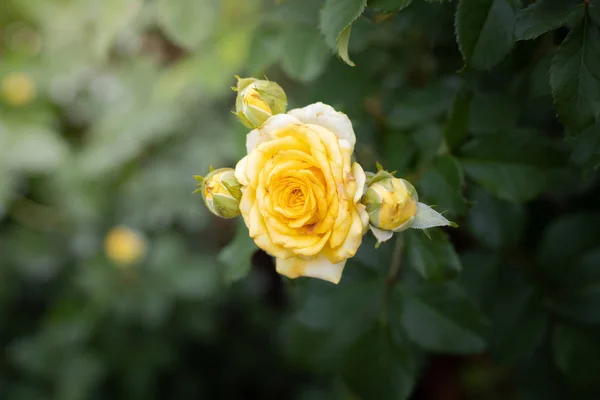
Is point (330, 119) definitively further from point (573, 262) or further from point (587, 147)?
point (573, 262)

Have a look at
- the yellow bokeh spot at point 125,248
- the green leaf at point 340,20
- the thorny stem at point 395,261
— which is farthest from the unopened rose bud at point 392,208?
the yellow bokeh spot at point 125,248

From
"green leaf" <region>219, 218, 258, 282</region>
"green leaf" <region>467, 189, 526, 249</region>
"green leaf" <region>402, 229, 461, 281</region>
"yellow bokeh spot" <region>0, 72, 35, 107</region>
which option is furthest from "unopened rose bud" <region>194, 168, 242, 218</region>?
"yellow bokeh spot" <region>0, 72, 35, 107</region>

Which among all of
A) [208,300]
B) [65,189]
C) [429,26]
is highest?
[429,26]

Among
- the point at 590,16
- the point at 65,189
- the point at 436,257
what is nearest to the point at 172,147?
the point at 65,189

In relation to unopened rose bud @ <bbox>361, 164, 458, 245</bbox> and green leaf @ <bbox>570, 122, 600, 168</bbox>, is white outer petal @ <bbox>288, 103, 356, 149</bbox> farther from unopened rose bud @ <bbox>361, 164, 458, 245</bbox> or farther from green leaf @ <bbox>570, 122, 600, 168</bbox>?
green leaf @ <bbox>570, 122, 600, 168</bbox>

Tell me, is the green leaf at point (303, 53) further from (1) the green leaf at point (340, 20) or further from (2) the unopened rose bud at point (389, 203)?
(2) the unopened rose bud at point (389, 203)

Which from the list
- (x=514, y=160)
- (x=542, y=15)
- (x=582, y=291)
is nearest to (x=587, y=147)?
(x=514, y=160)

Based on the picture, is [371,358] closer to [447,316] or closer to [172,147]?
[447,316]
